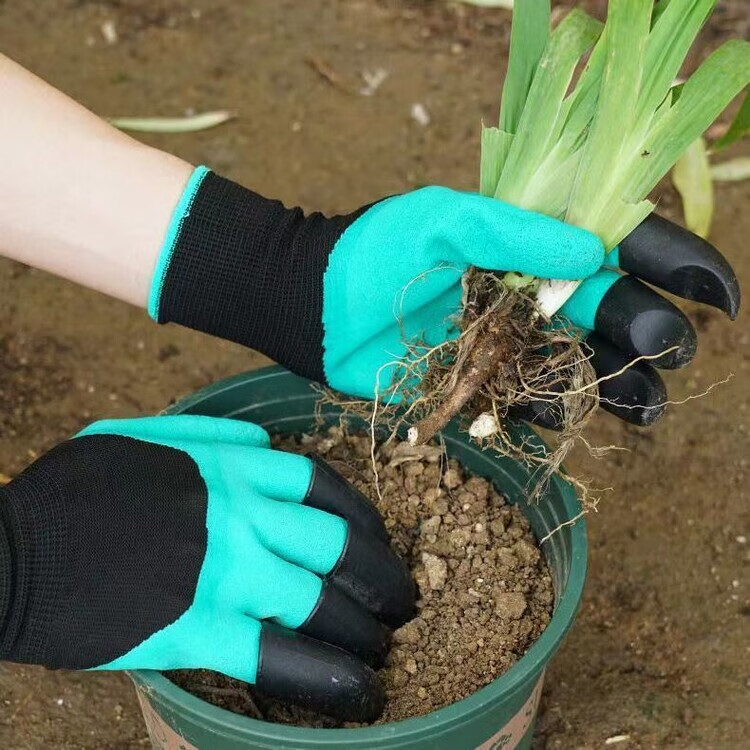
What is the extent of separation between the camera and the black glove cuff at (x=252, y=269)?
1.39 metres

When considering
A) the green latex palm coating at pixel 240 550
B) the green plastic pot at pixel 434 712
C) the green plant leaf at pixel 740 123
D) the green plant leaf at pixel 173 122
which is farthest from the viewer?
the green plant leaf at pixel 173 122

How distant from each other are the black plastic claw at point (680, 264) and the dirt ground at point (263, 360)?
70cm

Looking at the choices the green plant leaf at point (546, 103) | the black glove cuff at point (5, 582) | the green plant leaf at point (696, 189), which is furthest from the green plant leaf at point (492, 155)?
the green plant leaf at point (696, 189)

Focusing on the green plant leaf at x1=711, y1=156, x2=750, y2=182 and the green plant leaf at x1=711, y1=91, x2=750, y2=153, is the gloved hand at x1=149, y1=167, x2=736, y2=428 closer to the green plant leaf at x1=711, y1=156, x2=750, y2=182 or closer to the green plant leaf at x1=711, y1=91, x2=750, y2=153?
the green plant leaf at x1=711, y1=91, x2=750, y2=153

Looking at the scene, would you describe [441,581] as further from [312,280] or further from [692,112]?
[692,112]

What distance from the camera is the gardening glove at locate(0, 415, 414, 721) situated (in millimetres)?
1141

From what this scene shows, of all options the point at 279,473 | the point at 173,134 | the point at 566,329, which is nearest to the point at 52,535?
the point at 279,473

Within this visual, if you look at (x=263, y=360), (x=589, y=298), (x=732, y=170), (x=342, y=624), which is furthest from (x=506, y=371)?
(x=732, y=170)

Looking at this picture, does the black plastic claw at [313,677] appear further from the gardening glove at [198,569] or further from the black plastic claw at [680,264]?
the black plastic claw at [680,264]

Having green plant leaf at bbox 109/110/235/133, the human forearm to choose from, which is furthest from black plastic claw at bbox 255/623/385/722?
green plant leaf at bbox 109/110/235/133

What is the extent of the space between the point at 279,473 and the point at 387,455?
0.73ft

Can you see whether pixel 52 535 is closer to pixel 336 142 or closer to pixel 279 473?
pixel 279 473

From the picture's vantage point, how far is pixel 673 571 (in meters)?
1.77

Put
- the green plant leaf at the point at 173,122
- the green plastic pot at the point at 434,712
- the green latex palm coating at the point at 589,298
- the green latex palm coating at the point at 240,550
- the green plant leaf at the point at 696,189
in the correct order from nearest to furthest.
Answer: the green plastic pot at the point at 434,712, the green latex palm coating at the point at 240,550, the green latex palm coating at the point at 589,298, the green plant leaf at the point at 696,189, the green plant leaf at the point at 173,122
